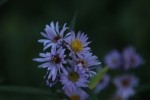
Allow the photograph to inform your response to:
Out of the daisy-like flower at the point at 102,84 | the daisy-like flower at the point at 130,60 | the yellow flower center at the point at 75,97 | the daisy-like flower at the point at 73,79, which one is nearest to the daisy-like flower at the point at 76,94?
the yellow flower center at the point at 75,97

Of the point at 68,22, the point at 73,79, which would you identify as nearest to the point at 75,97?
the point at 73,79

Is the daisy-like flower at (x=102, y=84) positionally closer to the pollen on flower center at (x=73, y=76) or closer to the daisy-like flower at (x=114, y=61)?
the daisy-like flower at (x=114, y=61)

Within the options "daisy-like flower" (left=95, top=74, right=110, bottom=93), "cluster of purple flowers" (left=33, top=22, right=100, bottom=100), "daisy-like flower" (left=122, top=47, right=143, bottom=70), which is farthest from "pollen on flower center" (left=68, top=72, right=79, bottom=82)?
"daisy-like flower" (left=122, top=47, right=143, bottom=70)

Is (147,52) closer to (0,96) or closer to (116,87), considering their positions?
(116,87)

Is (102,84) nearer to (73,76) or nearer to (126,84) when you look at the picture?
(126,84)

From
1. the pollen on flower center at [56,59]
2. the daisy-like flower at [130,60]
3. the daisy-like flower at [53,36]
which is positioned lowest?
the pollen on flower center at [56,59]

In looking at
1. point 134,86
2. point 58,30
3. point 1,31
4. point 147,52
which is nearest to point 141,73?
point 147,52
